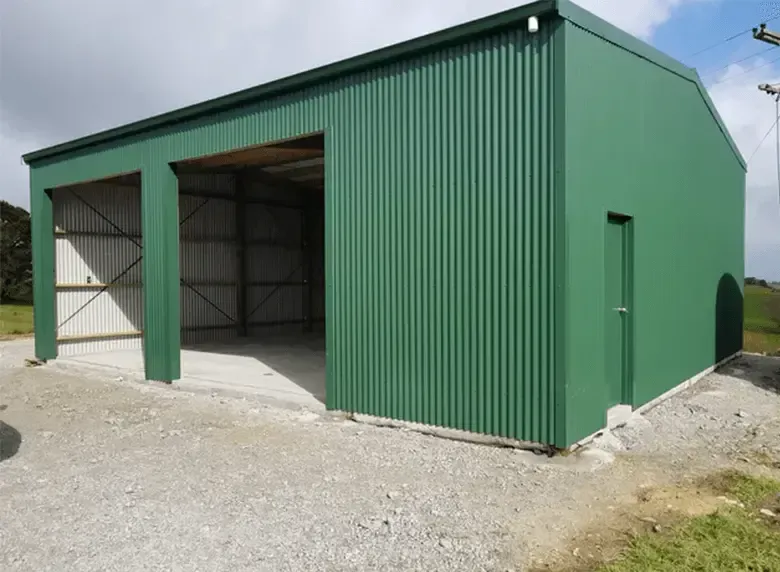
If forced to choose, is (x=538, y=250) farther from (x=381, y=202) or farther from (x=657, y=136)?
(x=657, y=136)

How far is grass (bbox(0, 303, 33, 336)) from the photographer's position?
24.6 metres

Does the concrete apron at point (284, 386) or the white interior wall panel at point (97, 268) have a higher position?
the white interior wall panel at point (97, 268)

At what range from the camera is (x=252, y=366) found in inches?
484

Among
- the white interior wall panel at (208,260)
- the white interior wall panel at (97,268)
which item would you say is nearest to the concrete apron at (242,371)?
the white interior wall panel at (97,268)

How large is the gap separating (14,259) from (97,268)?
83.0ft

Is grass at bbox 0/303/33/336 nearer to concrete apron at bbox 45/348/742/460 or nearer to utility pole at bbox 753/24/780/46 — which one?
concrete apron at bbox 45/348/742/460

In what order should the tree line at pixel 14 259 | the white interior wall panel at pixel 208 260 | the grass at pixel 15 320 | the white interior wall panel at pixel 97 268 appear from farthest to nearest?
1. the tree line at pixel 14 259
2. the grass at pixel 15 320
3. the white interior wall panel at pixel 208 260
4. the white interior wall panel at pixel 97 268

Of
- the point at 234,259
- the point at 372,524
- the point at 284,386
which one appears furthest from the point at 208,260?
the point at 372,524

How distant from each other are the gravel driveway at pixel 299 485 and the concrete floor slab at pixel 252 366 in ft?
2.48

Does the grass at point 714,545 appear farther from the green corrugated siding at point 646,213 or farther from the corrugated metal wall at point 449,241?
the corrugated metal wall at point 449,241

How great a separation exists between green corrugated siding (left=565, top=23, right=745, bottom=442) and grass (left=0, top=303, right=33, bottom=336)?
23.4 m

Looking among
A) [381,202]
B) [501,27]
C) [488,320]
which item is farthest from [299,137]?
[488,320]

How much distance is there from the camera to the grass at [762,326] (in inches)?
671

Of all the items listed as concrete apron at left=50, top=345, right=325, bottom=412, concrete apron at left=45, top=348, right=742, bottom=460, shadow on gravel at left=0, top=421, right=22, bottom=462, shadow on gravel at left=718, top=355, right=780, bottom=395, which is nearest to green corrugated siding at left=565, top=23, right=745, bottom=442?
concrete apron at left=45, top=348, right=742, bottom=460
